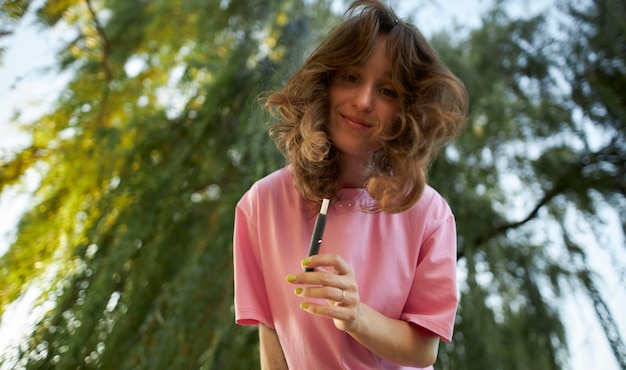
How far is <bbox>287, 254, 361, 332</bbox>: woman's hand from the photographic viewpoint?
2.49ft

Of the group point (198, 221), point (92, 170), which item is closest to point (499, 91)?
point (198, 221)

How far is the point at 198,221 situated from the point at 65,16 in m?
0.67

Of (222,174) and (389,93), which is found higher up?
(389,93)

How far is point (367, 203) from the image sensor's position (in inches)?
38.2

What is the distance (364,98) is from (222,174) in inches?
36.6

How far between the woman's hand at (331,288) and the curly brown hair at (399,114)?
0.13 meters

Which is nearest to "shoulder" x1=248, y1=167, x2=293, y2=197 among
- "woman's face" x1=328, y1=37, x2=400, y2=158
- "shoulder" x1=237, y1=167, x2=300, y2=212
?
"shoulder" x1=237, y1=167, x2=300, y2=212

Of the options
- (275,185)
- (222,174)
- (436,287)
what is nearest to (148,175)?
(222,174)

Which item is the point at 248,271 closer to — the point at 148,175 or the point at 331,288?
the point at 331,288

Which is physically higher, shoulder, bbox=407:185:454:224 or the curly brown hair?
the curly brown hair

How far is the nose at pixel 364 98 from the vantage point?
2.95 ft

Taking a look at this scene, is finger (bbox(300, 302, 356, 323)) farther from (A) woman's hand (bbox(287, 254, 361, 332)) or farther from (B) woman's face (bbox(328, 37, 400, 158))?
(B) woman's face (bbox(328, 37, 400, 158))

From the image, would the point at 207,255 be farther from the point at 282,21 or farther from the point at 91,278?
the point at 282,21

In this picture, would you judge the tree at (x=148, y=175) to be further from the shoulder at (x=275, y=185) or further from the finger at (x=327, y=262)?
the finger at (x=327, y=262)
